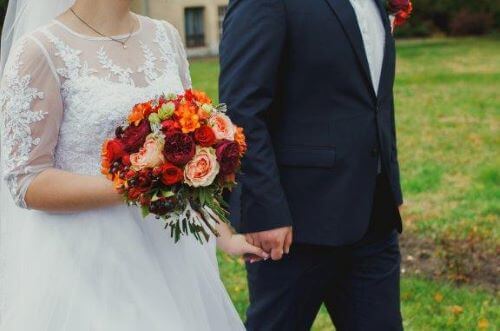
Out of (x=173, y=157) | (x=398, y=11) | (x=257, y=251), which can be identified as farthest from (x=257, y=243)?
(x=398, y=11)

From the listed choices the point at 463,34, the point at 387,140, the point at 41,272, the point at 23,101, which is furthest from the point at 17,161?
the point at 463,34

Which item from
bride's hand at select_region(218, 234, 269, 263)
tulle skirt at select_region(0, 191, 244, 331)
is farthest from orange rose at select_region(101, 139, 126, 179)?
bride's hand at select_region(218, 234, 269, 263)

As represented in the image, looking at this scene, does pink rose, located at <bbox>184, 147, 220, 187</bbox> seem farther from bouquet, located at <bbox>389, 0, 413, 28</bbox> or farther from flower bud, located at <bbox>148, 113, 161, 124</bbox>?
bouquet, located at <bbox>389, 0, 413, 28</bbox>

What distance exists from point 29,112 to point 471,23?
32.4 metres

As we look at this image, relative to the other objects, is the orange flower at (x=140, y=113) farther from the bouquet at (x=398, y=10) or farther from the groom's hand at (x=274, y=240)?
the bouquet at (x=398, y=10)

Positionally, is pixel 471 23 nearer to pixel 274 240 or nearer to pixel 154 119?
pixel 274 240

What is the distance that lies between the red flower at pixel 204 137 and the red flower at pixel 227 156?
0.09 ft

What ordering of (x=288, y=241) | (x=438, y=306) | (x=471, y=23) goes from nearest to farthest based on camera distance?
(x=288, y=241) < (x=438, y=306) < (x=471, y=23)

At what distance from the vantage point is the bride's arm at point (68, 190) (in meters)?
2.67

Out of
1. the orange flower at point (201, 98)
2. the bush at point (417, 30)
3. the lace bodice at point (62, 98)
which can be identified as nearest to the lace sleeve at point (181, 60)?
the lace bodice at point (62, 98)

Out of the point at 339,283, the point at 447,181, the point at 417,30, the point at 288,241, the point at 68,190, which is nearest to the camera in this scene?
the point at 68,190

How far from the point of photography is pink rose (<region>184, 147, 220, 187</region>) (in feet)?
8.05

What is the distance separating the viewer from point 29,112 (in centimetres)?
266

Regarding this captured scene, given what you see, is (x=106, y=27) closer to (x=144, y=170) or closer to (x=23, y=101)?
(x=23, y=101)
